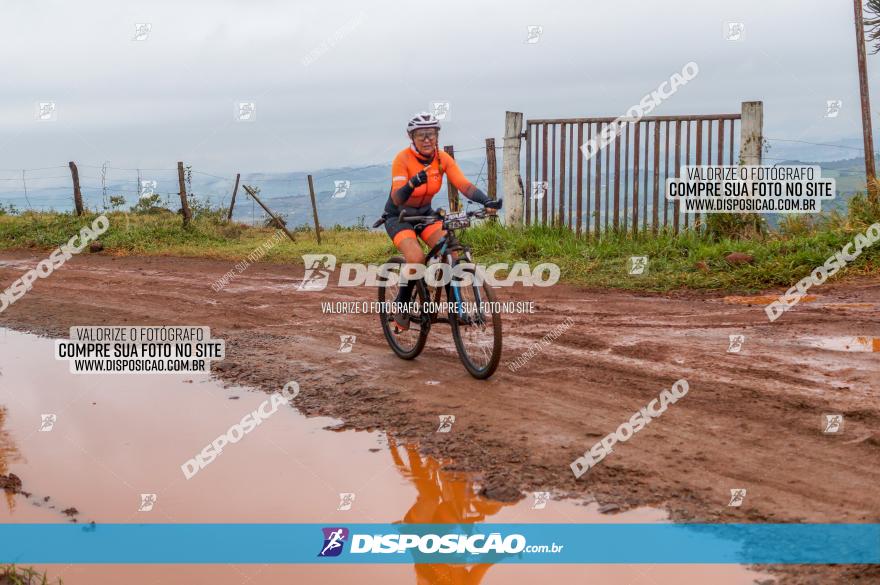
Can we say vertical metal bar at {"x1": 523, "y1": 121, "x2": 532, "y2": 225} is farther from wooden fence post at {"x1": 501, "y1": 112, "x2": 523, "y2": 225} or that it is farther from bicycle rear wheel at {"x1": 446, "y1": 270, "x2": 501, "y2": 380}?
bicycle rear wheel at {"x1": 446, "y1": 270, "x2": 501, "y2": 380}

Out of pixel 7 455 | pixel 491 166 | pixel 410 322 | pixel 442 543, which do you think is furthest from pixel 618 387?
pixel 491 166

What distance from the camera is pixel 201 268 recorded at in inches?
628

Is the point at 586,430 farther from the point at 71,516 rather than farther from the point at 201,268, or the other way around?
the point at 201,268

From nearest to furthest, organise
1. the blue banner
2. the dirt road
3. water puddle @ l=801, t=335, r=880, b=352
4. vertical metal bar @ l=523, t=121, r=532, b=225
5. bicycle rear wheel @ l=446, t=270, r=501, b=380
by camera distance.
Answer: the blue banner < the dirt road < bicycle rear wheel @ l=446, t=270, r=501, b=380 < water puddle @ l=801, t=335, r=880, b=352 < vertical metal bar @ l=523, t=121, r=532, b=225

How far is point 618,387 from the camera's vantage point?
6.87 meters

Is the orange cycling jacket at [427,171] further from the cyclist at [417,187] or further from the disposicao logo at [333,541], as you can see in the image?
the disposicao logo at [333,541]

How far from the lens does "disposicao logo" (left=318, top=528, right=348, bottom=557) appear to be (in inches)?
177

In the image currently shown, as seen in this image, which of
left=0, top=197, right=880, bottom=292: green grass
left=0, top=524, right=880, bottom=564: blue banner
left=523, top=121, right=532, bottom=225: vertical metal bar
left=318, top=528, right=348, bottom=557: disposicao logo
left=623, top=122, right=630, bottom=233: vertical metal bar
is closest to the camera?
left=0, top=524, right=880, bottom=564: blue banner

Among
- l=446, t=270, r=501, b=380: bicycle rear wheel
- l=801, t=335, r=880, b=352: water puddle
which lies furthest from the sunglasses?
l=801, t=335, r=880, b=352: water puddle

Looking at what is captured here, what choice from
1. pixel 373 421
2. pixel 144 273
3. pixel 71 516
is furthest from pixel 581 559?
pixel 144 273

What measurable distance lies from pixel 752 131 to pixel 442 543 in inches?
417

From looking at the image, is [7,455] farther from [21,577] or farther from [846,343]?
[846,343]

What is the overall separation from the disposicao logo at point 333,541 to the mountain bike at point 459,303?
8.77 feet

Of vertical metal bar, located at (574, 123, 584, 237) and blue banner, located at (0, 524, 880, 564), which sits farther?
vertical metal bar, located at (574, 123, 584, 237)
